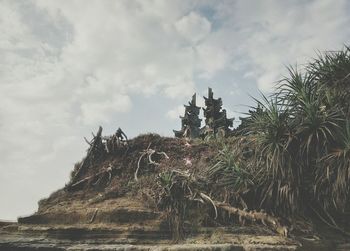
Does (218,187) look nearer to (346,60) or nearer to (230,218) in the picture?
(230,218)

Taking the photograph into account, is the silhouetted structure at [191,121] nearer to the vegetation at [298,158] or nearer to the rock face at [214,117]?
the rock face at [214,117]

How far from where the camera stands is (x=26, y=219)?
29.5 ft

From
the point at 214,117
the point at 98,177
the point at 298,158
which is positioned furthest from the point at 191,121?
the point at 298,158

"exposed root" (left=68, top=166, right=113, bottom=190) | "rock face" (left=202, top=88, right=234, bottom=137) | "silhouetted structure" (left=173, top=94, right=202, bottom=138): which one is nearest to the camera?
"exposed root" (left=68, top=166, right=113, bottom=190)

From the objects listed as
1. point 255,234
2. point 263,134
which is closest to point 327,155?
point 263,134

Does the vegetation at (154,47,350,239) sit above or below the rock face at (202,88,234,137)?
below

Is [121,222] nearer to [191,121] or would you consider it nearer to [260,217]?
[260,217]

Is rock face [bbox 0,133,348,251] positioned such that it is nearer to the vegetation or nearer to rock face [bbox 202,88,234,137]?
the vegetation

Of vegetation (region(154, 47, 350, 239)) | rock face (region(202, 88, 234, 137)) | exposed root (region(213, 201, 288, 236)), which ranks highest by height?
rock face (region(202, 88, 234, 137))

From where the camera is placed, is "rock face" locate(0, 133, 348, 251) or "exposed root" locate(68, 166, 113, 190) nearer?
"rock face" locate(0, 133, 348, 251)

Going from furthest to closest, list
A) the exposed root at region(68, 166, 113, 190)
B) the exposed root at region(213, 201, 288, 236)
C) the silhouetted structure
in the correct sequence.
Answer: the silhouetted structure → the exposed root at region(68, 166, 113, 190) → the exposed root at region(213, 201, 288, 236)

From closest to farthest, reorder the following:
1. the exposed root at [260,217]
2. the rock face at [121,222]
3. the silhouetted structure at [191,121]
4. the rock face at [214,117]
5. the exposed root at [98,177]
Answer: the rock face at [121,222], the exposed root at [260,217], the exposed root at [98,177], the rock face at [214,117], the silhouetted structure at [191,121]

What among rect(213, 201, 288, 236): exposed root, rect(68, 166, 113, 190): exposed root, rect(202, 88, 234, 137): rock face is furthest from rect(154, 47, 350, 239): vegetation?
rect(202, 88, 234, 137): rock face

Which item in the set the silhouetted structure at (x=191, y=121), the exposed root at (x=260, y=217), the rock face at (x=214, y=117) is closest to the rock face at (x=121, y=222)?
the exposed root at (x=260, y=217)
